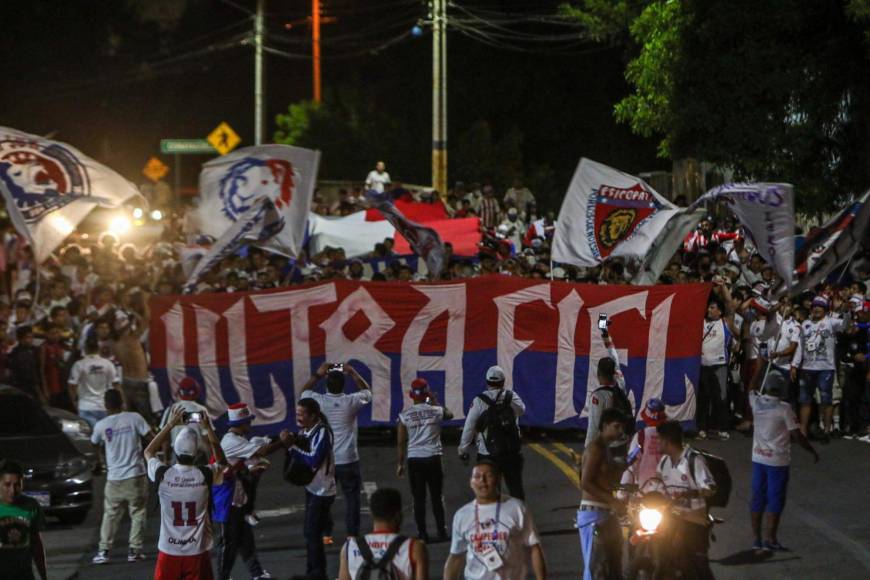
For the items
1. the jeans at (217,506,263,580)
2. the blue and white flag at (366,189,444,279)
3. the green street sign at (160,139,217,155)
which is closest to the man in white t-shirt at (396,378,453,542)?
the jeans at (217,506,263,580)

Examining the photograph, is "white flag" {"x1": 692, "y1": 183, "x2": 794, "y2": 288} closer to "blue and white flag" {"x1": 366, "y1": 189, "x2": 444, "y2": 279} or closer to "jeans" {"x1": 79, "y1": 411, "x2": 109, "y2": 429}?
"blue and white flag" {"x1": 366, "y1": 189, "x2": 444, "y2": 279}

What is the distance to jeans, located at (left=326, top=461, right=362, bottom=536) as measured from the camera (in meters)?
13.5

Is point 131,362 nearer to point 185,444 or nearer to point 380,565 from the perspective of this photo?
point 185,444

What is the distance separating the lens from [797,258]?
1578 centimetres

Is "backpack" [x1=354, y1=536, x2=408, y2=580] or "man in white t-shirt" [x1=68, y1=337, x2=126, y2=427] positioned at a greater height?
"backpack" [x1=354, y1=536, x2=408, y2=580]

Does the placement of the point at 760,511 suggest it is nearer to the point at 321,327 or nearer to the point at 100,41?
the point at 321,327

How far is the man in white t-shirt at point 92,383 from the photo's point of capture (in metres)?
18.7

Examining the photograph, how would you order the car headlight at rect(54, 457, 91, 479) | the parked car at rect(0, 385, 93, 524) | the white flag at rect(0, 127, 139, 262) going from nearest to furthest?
the parked car at rect(0, 385, 93, 524) → the car headlight at rect(54, 457, 91, 479) → the white flag at rect(0, 127, 139, 262)

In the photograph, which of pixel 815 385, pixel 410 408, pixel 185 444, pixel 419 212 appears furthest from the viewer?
pixel 419 212

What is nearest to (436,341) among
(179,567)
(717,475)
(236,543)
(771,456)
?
(771,456)

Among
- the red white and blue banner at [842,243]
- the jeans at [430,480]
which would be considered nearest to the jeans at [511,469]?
the jeans at [430,480]

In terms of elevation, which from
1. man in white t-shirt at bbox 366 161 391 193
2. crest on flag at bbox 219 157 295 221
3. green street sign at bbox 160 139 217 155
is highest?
green street sign at bbox 160 139 217 155

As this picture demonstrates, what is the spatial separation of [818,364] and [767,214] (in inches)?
115

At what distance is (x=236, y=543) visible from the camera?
12430 mm
